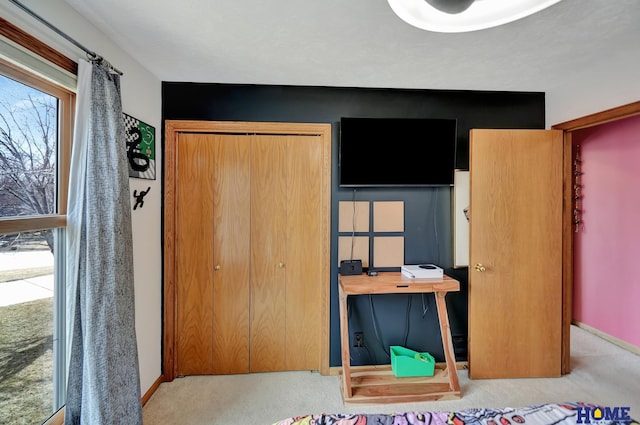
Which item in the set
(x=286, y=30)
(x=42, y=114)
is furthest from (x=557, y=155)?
(x=42, y=114)

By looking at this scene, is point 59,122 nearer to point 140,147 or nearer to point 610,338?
point 140,147

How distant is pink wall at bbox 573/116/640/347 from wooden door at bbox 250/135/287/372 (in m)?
3.48

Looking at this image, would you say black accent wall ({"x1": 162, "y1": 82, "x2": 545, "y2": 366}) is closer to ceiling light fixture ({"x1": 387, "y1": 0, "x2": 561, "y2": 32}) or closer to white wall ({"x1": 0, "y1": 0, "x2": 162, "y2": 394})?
white wall ({"x1": 0, "y1": 0, "x2": 162, "y2": 394})

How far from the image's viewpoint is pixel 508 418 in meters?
1.10

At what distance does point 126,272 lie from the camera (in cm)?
153

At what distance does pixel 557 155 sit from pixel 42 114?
3447 mm

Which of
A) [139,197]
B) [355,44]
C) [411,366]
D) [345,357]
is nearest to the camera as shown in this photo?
[355,44]

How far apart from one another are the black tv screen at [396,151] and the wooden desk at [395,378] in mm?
785

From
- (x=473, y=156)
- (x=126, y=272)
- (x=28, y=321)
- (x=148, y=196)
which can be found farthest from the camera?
(x=473, y=156)

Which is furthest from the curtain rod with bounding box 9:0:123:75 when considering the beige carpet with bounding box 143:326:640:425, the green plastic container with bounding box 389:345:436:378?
the green plastic container with bounding box 389:345:436:378

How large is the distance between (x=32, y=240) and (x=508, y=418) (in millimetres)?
2233

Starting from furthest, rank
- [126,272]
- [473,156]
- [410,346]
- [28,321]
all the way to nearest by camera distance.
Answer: [410,346] → [473,156] → [126,272] → [28,321]

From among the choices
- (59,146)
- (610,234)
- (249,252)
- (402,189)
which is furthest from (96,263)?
(610,234)

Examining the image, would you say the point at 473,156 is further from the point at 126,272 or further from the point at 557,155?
the point at 126,272
